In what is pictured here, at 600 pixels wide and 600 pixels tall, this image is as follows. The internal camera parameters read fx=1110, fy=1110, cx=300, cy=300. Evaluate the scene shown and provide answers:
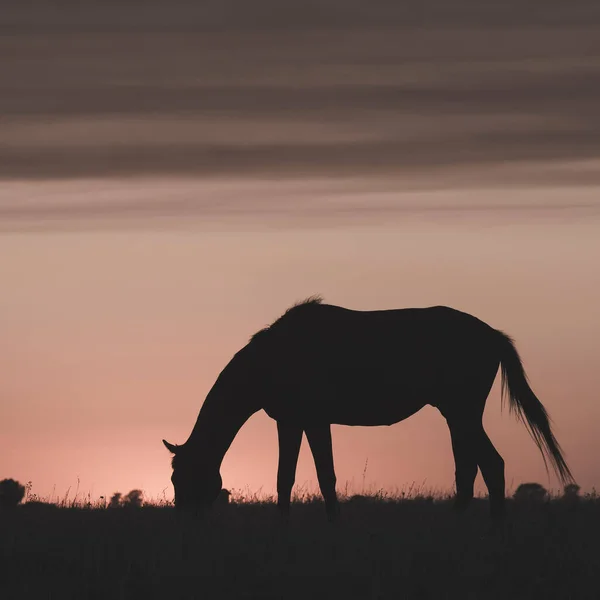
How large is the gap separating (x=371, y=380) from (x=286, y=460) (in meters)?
1.54

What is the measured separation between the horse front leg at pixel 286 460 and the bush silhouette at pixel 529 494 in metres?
3.14

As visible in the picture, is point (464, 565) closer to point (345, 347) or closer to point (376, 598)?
point (376, 598)

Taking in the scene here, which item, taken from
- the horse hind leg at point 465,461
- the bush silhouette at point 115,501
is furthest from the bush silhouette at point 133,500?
the horse hind leg at point 465,461

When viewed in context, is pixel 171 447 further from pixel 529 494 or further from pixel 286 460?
pixel 529 494

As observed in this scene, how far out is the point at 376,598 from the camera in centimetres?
851

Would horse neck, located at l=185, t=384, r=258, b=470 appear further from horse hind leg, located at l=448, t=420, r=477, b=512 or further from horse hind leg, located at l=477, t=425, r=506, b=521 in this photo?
horse hind leg, located at l=477, t=425, r=506, b=521

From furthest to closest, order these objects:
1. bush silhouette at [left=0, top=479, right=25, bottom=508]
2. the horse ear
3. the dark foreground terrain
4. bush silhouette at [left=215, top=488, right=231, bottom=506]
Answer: bush silhouette at [left=0, top=479, right=25, bottom=508], bush silhouette at [left=215, top=488, right=231, bottom=506], the horse ear, the dark foreground terrain

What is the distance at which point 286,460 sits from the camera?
1372 centimetres

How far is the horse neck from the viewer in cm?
1331

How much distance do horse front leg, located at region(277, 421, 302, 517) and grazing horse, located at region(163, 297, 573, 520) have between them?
14 mm

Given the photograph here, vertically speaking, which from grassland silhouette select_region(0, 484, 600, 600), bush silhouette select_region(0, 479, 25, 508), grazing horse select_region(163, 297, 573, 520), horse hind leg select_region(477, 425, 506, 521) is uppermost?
grazing horse select_region(163, 297, 573, 520)

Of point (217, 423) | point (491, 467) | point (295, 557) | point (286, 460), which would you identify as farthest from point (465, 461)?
point (295, 557)

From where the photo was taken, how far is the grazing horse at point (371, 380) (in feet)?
45.2

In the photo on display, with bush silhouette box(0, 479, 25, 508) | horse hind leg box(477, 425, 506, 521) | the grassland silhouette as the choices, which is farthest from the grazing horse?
bush silhouette box(0, 479, 25, 508)
